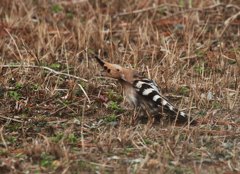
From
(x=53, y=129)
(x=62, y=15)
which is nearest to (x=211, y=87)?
(x=53, y=129)

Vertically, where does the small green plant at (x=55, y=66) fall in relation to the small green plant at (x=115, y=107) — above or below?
above

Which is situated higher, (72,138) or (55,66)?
(55,66)

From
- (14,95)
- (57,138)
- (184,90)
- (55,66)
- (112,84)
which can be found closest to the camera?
(57,138)

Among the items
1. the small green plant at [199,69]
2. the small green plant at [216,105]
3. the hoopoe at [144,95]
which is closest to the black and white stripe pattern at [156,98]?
the hoopoe at [144,95]

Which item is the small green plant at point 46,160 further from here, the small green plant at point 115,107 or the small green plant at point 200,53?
the small green plant at point 200,53

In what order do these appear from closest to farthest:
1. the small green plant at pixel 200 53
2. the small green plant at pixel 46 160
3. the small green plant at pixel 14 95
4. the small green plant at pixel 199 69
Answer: the small green plant at pixel 46 160 < the small green plant at pixel 14 95 < the small green plant at pixel 199 69 < the small green plant at pixel 200 53

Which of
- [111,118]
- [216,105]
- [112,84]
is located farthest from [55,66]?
[216,105]

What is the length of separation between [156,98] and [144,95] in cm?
13

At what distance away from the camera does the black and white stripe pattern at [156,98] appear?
20.7ft

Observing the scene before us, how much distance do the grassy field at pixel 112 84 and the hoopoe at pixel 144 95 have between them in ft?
0.47

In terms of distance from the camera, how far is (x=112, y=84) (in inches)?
299

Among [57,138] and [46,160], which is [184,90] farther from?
[46,160]

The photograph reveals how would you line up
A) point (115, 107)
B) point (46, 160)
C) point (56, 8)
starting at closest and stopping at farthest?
point (46, 160), point (115, 107), point (56, 8)

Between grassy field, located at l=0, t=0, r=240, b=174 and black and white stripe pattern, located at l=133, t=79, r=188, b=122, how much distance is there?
5.8 inches
